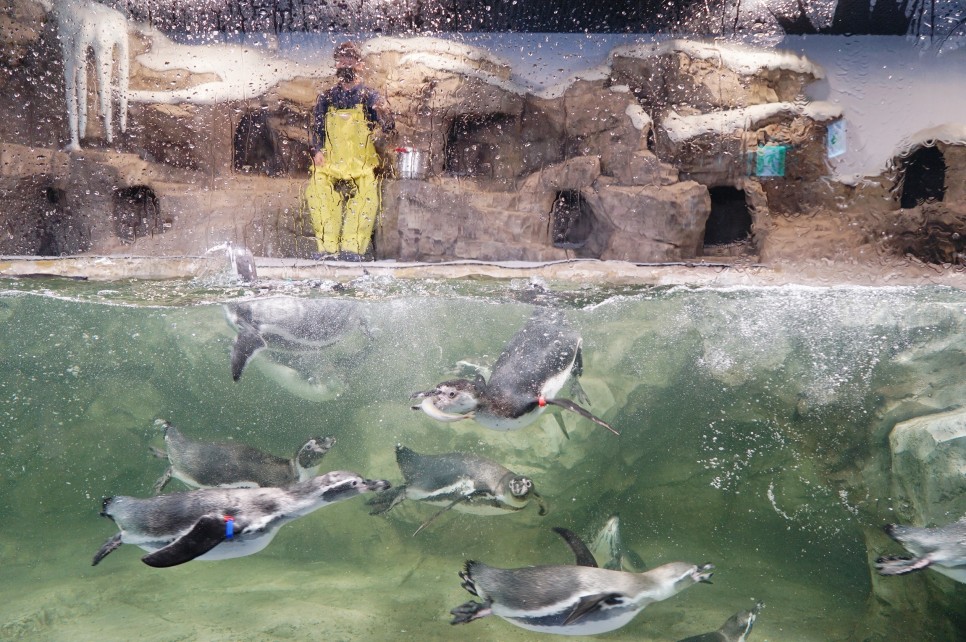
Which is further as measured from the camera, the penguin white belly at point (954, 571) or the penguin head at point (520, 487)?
the penguin head at point (520, 487)

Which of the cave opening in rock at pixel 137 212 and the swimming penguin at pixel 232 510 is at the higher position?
the cave opening in rock at pixel 137 212

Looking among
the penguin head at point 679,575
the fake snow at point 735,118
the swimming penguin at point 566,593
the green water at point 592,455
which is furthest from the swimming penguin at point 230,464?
the fake snow at point 735,118

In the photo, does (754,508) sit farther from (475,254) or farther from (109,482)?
(109,482)

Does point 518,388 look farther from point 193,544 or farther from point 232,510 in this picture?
point 193,544

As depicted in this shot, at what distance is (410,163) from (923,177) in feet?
12.0

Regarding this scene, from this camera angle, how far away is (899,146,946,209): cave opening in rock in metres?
4.56

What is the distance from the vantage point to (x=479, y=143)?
4.91 m

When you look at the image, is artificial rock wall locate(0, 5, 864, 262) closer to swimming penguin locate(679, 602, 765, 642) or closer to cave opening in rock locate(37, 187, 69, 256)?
cave opening in rock locate(37, 187, 69, 256)

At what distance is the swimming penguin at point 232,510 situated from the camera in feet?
8.88

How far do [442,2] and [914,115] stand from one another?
11.4ft

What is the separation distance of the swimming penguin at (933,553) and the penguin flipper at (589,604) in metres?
1.09

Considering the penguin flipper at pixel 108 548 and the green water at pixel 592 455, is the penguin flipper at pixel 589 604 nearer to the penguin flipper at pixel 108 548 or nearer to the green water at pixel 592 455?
the green water at pixel 592 455

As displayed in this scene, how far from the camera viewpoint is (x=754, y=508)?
543 centimetres

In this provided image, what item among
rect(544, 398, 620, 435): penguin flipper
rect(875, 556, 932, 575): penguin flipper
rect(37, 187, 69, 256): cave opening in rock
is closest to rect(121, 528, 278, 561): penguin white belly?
rect(544, 398, 620, 435): penguin flipper
